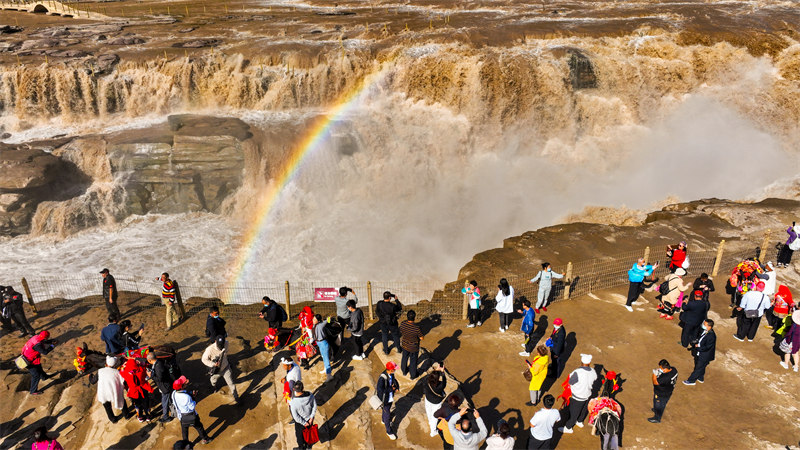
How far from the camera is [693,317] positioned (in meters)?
10.7

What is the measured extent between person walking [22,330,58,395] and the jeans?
559 centimetres

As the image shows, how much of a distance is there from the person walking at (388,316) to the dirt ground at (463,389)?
2.20 feet

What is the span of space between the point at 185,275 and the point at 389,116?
12695mm

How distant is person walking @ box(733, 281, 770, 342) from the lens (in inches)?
430

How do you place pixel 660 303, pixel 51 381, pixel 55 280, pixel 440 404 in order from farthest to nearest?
1. pixel 55 280
2. pixel 660 303
3. pixel 51 381
4. pixel 440 404

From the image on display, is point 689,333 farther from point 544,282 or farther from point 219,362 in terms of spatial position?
point 219,362

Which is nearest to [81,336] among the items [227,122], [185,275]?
[185,275]

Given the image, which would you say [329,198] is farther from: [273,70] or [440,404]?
[440,404]

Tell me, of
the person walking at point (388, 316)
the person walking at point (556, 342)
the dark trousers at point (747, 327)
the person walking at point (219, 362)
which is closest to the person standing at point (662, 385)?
the person walking at point (556, 342)

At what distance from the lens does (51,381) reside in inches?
430

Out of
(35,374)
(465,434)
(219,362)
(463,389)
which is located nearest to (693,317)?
(463,389)

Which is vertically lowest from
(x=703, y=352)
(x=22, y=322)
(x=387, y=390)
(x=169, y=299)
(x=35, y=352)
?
(x=22, y=322)

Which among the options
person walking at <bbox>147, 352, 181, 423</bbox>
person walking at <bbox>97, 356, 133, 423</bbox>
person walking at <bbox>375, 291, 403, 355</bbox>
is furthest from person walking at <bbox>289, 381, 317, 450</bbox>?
person walking at <bbox>97, 356, 133, 423</bbox>

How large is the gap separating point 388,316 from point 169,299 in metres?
6.06
